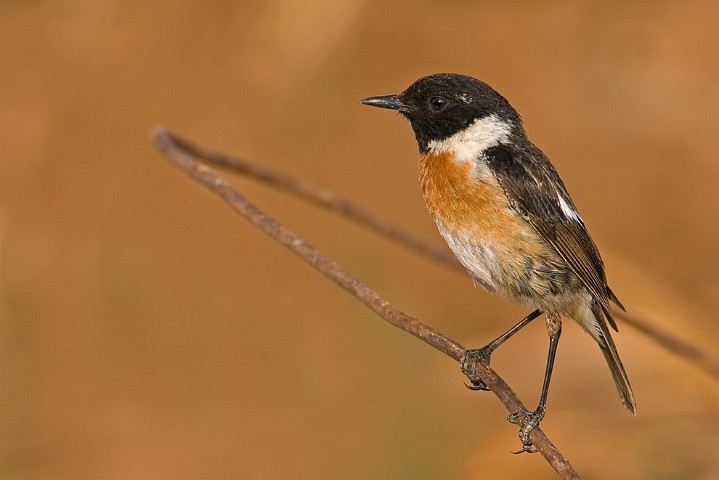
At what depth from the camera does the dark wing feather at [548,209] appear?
13.8 ft

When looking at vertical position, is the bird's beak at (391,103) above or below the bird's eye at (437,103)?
below

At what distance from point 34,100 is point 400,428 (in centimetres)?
473

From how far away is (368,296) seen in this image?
10.6 feet

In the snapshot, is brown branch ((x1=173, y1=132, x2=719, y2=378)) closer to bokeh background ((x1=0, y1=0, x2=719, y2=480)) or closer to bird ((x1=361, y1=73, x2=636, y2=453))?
bird ((x1=361, y1=73, x2=636, y2=453))

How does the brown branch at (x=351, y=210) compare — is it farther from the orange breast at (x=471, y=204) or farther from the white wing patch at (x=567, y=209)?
the white wing patch at (x=567, y=209)

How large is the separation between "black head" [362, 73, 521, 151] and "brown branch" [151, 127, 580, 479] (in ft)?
3.24

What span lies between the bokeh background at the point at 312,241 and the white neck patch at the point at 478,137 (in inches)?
73.9

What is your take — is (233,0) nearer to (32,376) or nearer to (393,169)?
(393,169)

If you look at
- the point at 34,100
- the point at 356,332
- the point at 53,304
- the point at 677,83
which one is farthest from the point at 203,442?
the point at 677,83

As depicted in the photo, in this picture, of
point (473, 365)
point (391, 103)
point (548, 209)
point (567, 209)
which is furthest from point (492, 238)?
point (391, 103)

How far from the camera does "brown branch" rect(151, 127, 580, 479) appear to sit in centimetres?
274

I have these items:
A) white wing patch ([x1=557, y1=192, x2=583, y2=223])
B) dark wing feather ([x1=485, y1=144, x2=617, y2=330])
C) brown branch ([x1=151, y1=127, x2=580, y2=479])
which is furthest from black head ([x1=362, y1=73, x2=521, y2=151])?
brown branch ([x1=151, y1=127, x2=580, y2=479])

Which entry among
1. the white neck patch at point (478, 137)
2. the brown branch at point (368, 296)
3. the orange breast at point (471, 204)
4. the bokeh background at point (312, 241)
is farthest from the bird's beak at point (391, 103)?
the bokeh background at point (312, 241)

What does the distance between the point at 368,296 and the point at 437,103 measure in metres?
1.57
